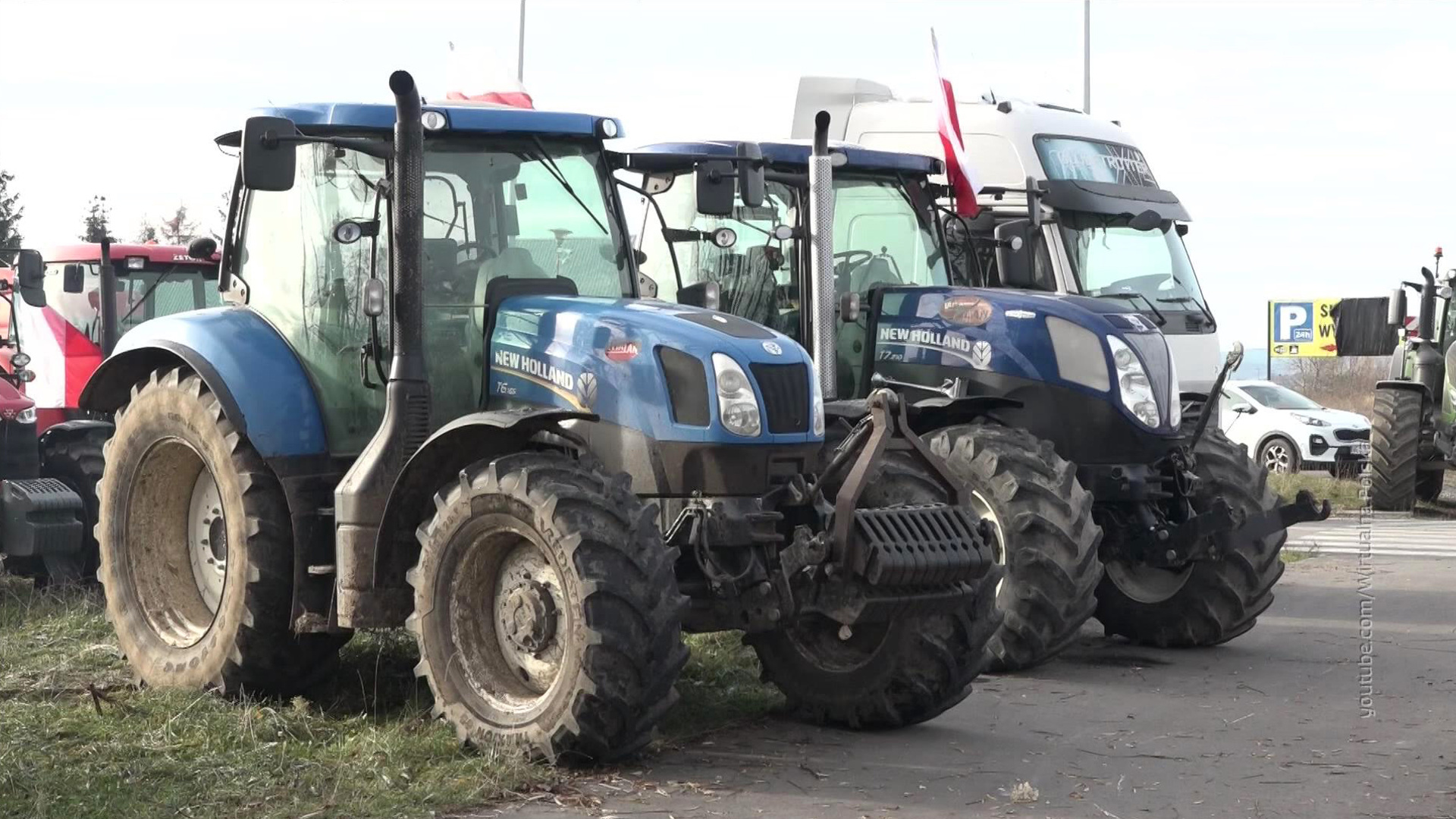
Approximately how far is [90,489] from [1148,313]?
294 inches

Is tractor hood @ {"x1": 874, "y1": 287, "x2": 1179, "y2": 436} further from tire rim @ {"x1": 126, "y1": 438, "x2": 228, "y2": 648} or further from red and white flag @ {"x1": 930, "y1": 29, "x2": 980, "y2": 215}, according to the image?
tire rim @ {"x1": 126, "y1": 438, "x2": 228, "y2": 648}

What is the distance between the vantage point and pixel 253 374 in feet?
25.8

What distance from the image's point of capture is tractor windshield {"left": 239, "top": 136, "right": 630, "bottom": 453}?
25.5 feet

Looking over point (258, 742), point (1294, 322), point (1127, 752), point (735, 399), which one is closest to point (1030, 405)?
point (1127, 752)

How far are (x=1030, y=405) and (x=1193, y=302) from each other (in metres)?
4.37

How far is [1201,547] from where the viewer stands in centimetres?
997

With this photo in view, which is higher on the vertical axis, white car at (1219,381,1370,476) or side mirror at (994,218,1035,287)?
side mirror at (994,218,1035,287)

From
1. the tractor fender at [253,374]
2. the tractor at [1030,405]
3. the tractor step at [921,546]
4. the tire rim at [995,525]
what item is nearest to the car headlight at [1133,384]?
the tractor at [1030,405]

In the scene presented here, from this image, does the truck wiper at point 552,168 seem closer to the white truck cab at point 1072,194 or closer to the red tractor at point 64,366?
the red tractor at point 64,366

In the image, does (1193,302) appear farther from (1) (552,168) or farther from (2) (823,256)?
(1) (552,168)

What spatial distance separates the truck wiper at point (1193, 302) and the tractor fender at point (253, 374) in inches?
313

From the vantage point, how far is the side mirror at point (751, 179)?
9.06m

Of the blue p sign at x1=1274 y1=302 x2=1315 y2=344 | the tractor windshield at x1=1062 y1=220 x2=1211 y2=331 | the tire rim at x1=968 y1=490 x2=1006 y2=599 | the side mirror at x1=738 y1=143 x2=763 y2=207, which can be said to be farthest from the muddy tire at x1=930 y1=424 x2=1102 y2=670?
the blue p sign at x1=1274 y1=302 x2=1315 y2=344

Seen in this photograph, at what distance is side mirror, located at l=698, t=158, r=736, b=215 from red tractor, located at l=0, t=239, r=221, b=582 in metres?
3.94
